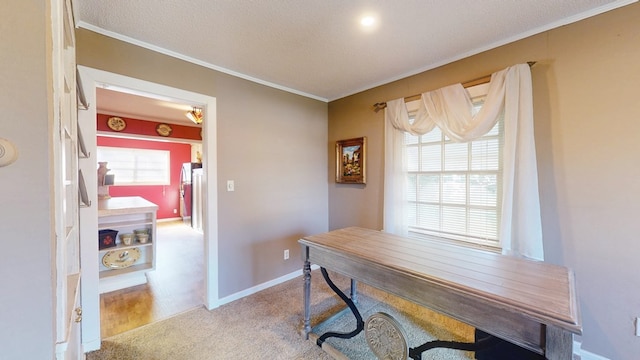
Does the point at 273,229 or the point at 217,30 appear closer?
the point at 217,30

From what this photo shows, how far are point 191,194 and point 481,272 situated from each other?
21.1 ft

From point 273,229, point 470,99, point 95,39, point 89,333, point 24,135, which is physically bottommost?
point 89,333

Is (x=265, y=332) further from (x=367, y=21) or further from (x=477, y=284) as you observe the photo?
(x=367, y=21)

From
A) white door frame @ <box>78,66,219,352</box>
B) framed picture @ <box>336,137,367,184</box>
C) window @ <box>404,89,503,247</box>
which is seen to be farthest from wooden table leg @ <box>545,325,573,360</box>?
white door frame @ <box>78,66,219,352</box>

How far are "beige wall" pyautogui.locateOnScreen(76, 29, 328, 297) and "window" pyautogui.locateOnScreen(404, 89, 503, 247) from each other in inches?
49.6

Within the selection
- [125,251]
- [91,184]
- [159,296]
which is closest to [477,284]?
[91,184]

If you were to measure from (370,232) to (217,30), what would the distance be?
1963 millimetres

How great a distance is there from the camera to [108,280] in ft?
9.05

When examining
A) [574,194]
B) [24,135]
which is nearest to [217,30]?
[24,135]

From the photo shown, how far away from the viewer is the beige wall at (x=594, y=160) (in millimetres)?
1540

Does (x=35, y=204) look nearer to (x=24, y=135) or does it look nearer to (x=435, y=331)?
(x=24, y=135)

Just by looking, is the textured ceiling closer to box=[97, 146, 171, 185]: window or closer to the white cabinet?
the white cabinet

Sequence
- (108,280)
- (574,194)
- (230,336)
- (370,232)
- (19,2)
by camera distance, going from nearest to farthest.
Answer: (19,2)
(574,194)
(230,336)
(370,232)
(108,280)

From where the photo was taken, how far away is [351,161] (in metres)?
3.15
